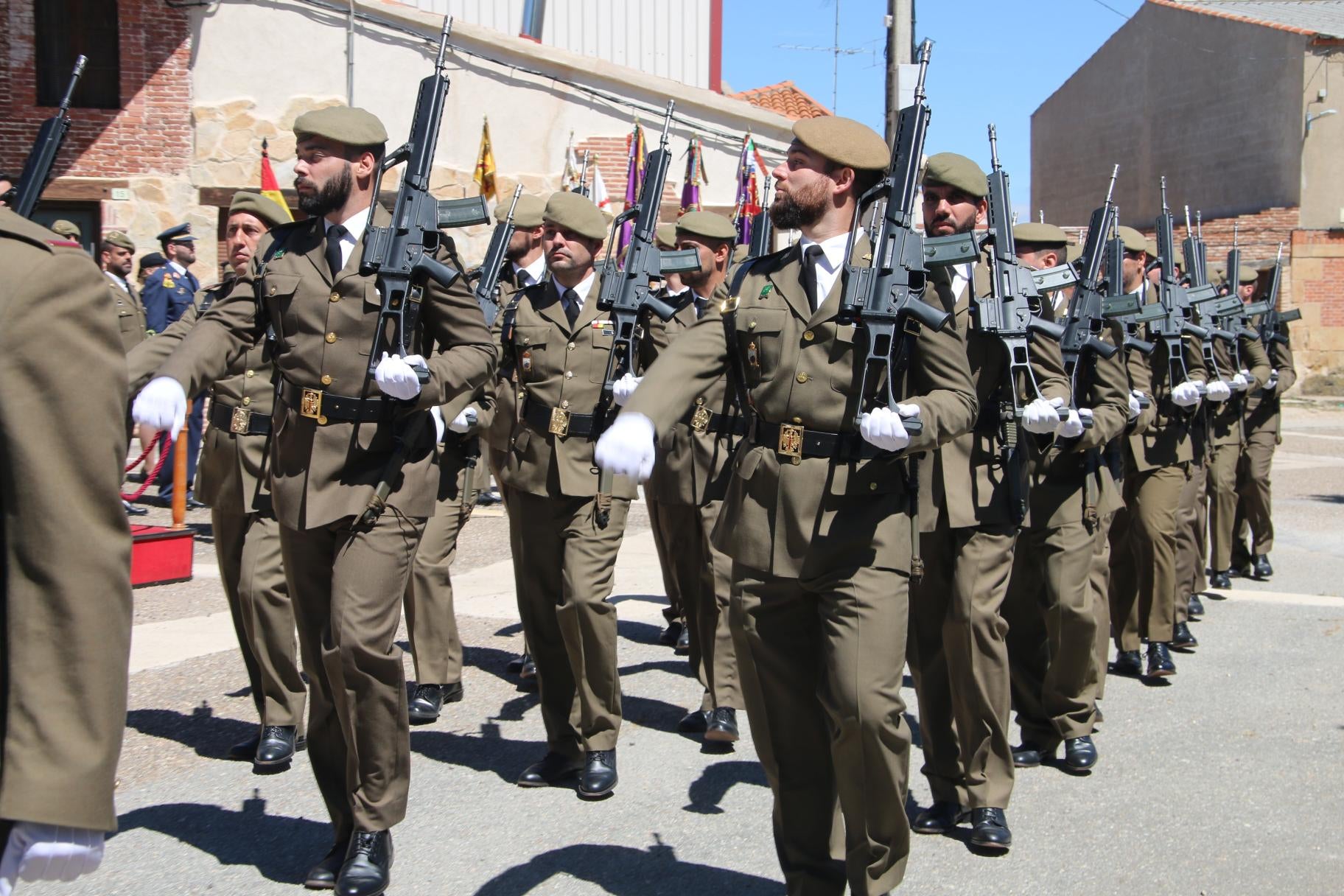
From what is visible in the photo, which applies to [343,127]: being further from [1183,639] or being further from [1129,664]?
[1183,639]

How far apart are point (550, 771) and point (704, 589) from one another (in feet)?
4.80

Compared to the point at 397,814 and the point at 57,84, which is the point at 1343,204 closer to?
the point at 57,84

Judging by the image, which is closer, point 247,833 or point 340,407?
point 340,407

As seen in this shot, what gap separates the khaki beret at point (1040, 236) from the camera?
6.38m

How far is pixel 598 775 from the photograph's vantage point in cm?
531

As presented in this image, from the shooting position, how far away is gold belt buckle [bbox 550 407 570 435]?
562 centimetres

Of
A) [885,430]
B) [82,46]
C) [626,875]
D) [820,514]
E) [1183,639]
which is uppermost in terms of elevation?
[82,46]

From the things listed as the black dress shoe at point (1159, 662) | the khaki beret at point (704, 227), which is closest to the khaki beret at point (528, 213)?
the khaki beret at point (704, 227)

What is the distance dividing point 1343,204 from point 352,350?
101ft

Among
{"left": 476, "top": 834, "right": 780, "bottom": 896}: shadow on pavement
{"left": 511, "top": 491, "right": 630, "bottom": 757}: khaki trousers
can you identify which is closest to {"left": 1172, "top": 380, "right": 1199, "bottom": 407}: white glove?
{"left": 511, "top": 491, "right": 630, "bottom": 757}: khaki trousers

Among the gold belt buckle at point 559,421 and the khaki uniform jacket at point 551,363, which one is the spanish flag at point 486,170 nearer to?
the khaki uniform jacket at point 551,363

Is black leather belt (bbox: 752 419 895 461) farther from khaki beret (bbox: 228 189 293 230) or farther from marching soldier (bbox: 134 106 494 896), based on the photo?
khaki beret (bbox: 228 189 293 230)

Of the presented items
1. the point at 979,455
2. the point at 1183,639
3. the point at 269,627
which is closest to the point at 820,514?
the point at 979,455

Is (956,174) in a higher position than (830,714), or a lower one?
higher
